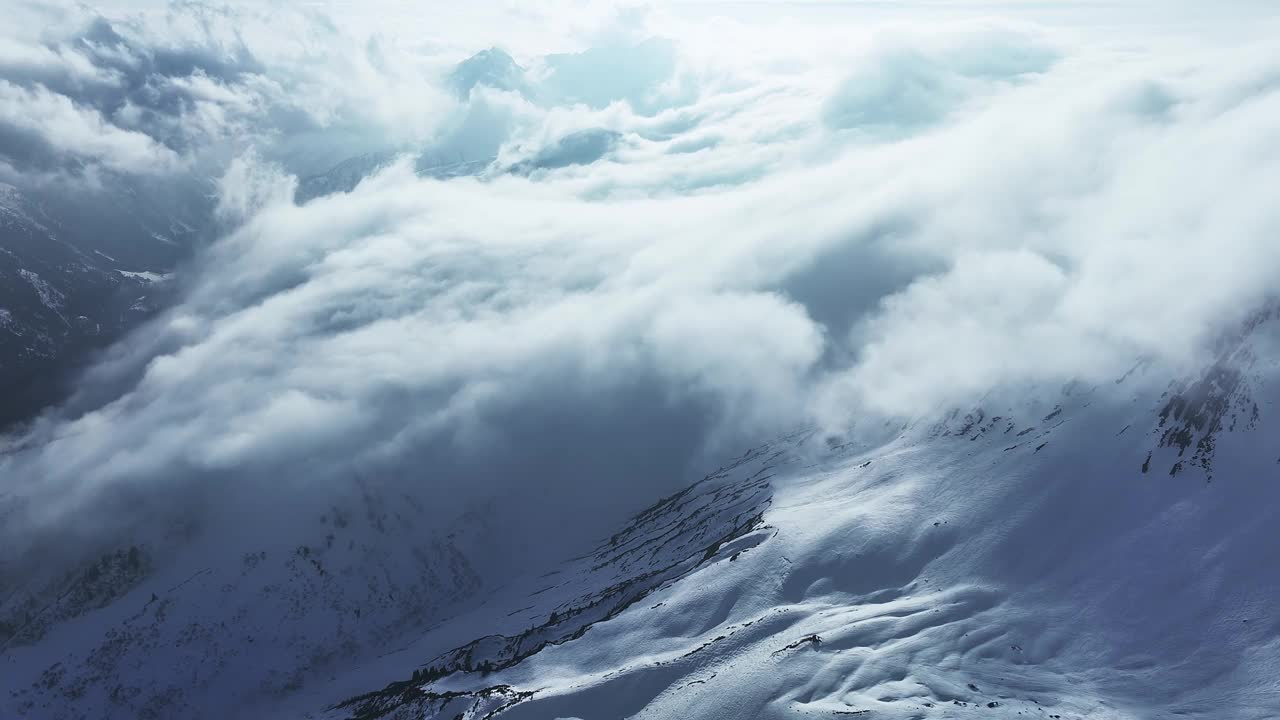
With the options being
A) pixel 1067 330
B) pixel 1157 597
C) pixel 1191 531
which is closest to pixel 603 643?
pixel 1157 597

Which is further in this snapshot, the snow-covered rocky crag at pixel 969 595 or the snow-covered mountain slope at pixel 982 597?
the snow-covered rocky crag at pixel 969 595

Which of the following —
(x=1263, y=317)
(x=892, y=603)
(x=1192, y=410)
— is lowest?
(x=892, y=603)

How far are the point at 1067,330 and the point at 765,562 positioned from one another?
10997 cm

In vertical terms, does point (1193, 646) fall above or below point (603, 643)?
below

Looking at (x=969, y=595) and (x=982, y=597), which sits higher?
(x=969, y=595)

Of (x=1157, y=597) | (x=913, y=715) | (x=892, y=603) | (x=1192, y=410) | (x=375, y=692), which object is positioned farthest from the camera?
(x=375, y=692)

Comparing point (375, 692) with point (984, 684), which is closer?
point (984, 684)

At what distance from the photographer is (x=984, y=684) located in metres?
110

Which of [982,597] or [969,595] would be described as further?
[969,595]

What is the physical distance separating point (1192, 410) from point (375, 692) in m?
197

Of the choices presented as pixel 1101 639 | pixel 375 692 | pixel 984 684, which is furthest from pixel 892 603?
pixel 375 692

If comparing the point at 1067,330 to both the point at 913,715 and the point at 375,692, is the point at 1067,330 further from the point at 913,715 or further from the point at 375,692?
the point at 375,692

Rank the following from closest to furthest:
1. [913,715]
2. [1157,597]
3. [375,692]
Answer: [913,715], [1157,597], [375,692]

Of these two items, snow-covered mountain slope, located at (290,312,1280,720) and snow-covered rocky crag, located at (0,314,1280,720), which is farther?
snow-covered rocky crag, located at (0,314,1280,720)
